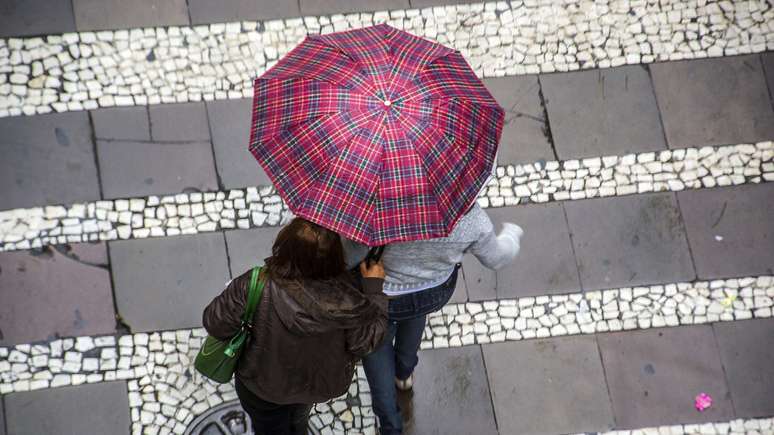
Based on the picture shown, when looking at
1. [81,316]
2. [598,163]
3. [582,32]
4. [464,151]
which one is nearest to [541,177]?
[598,163]

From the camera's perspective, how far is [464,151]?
3.06m

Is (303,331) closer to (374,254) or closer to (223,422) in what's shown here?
(374,254)

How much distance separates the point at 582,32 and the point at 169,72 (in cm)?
282

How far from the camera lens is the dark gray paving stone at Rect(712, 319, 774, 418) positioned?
4648 millimetres

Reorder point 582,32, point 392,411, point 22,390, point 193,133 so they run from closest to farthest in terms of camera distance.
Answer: point 392,411
point 22,390
point 193,133
point 582,32

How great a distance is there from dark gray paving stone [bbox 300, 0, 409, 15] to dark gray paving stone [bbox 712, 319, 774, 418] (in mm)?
2996

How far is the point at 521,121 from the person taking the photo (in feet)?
16.7

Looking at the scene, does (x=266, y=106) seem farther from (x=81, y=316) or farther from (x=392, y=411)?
(x=81, y=316)

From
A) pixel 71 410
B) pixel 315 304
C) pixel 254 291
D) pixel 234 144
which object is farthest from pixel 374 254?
pixel 71 410

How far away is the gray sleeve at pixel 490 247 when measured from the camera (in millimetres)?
3111

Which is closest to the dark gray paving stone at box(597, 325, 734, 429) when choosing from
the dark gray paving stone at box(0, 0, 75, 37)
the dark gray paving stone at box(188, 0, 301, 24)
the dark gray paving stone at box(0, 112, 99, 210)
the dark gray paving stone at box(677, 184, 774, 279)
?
the dark gray paving stone at box(677, 184, 774, 279)

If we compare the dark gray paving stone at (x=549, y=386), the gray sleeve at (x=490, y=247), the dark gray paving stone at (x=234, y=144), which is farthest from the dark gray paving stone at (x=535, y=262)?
the dark gray paving stone at (x=234, y=144)

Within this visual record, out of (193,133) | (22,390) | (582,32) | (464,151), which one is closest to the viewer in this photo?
(464,151)

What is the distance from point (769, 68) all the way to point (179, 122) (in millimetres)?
4044
